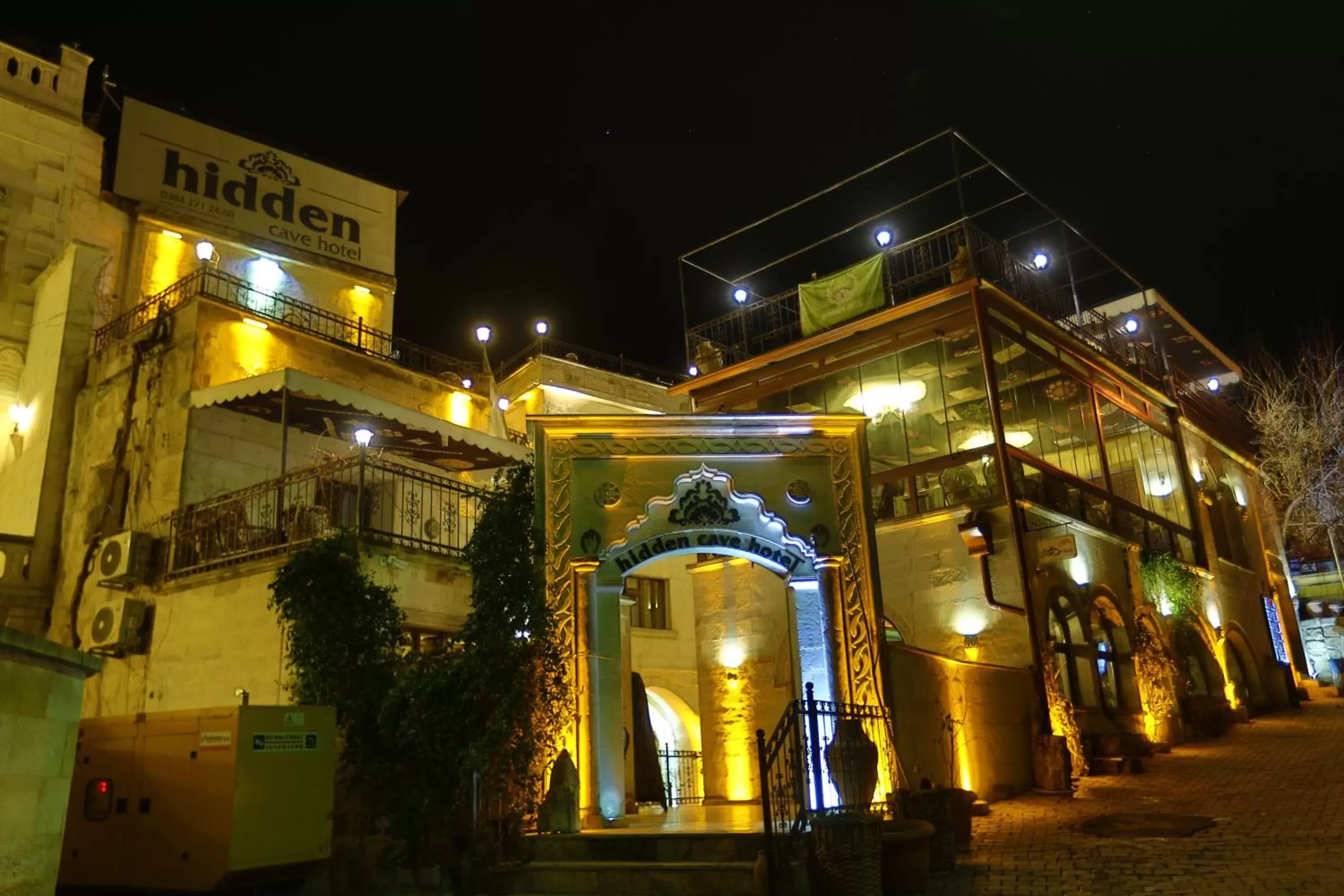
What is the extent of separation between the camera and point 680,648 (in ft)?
64.3

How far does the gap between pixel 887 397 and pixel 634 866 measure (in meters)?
12.1

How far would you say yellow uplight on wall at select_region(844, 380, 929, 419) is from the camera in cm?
1834

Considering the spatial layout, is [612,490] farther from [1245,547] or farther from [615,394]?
[1245,547]

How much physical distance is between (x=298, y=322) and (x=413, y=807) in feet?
43.6

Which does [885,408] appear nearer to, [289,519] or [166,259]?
[289,519]

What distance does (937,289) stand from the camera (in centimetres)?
1716

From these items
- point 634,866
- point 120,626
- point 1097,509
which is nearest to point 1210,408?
point 1097,509

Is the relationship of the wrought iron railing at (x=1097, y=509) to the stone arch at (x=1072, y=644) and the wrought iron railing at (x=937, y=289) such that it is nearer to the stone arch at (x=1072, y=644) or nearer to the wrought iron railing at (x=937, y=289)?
the stone arch at (x=1072, y=644)

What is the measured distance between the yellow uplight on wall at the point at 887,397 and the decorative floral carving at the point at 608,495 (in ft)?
27.6

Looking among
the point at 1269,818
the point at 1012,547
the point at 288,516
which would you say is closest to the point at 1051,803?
the point at 1269,818

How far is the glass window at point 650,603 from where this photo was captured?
19328 millimetres

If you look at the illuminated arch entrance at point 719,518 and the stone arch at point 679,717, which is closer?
the illuminated arch entrance at point 719,518

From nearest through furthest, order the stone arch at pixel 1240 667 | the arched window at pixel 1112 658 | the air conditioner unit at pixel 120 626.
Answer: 1. the air conditioner unit at pixel 120 626
2. the arched window at pixel 1112 658
3. the stone arch at pixel 1240 667

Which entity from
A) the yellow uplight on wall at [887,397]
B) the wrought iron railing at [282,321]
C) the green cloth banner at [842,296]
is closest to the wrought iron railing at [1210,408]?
the yellow uplight on wall at [887,397]
